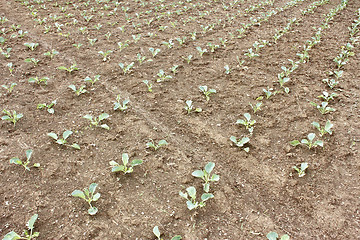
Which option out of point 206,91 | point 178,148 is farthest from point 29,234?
point 206,91

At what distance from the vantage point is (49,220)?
2.13 m

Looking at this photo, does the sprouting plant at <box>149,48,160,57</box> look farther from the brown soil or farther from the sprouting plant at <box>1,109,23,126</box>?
the sprouting plant at <box>1,109,23,126</box>

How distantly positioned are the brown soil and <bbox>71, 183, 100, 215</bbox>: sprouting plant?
0.23 ft

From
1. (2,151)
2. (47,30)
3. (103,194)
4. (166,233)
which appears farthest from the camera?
(47,30)

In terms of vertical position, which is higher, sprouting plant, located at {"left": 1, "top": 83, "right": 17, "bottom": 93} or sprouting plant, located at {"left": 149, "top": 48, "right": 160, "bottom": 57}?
sprouting plant, located at {"left": 1, "top": 83, "right": 17, "bottom": 93}

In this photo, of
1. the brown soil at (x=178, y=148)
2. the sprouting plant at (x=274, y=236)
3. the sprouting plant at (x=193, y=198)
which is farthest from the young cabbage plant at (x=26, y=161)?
the sprouting plant at (x=274, y=236)

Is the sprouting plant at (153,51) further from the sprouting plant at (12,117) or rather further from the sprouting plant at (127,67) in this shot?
the sprouting plant at (12,117)

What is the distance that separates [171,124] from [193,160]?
75 centimetres

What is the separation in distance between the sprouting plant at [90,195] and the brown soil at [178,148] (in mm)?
70

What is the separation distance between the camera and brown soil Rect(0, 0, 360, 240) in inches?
86.4

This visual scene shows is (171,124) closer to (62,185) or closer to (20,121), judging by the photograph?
(62,185)

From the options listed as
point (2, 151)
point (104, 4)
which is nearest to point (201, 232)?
point (2, 151)

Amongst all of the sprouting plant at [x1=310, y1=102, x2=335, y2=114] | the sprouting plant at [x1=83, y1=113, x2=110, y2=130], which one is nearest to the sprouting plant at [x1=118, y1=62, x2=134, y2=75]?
the sprouting plant at [x1=83, y1=113, x2=110, y2=130]

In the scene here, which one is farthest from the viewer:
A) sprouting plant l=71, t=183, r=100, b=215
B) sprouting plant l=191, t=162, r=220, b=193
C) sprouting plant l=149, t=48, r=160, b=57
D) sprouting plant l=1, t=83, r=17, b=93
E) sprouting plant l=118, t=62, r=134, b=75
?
sprouting plant l=149, t=48, r=160, b=57
